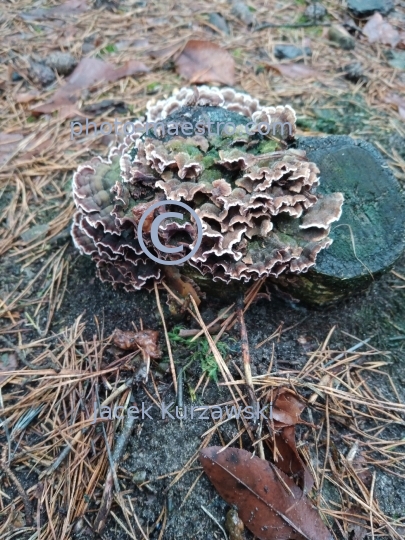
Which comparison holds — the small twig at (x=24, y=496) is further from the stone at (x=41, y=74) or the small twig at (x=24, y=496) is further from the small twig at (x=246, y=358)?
the stone at (x=41, y=74)

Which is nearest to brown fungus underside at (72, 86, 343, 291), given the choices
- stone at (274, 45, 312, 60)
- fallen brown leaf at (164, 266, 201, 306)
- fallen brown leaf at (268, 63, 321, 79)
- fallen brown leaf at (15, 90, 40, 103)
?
fallen brown leaf at (164, 266, 201, 306)

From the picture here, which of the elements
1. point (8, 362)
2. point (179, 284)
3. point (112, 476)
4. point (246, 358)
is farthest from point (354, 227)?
point (8, 362)

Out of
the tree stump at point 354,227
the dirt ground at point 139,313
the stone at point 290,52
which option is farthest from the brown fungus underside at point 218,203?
the stone at point 290,52

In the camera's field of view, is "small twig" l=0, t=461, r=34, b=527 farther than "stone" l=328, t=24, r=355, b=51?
No

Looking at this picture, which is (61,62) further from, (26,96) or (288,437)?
(288,437)

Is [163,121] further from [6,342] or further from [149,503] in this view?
[149,503]

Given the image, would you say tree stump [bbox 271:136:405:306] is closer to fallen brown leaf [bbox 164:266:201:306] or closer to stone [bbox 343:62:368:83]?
fallen brown leaf [bbox 164:266:201:306]
